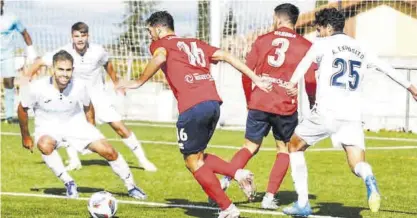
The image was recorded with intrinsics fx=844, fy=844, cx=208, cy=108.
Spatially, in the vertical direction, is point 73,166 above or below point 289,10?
below

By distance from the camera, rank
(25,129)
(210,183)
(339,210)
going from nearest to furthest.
A: 1. (210,183)
2. (339,210)
3. (25,129)

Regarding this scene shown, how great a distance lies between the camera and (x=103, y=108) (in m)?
12.8

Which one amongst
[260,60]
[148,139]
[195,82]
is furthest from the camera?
[148,139]

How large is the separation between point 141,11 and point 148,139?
7.67m

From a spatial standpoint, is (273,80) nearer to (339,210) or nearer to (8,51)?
(339,210)

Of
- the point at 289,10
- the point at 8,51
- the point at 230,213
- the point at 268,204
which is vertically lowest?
→ the point at 268,204

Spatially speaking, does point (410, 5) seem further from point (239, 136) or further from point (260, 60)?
point (260, 60)

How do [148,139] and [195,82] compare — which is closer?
[195,82]

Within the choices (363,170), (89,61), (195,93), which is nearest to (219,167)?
(195,93)

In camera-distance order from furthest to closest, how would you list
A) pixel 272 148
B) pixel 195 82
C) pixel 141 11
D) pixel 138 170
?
pixel 141 11 < pixel 272 148 < pixel 138 170 < pixel 195 82

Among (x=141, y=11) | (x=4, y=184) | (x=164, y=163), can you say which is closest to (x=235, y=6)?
(x=141, y=11)

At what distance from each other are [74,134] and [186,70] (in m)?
2.35

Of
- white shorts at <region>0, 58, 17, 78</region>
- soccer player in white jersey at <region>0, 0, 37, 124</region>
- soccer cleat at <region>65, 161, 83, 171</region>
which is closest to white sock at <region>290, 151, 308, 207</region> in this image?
soccer cleat at <region>65, 161, 83, 171</region>

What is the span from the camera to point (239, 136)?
1889 centimetres
